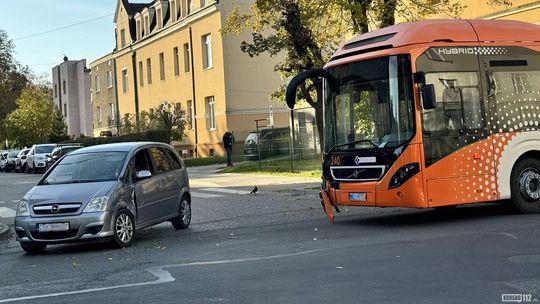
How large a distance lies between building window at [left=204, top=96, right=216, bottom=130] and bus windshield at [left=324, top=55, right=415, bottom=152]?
3212 cm

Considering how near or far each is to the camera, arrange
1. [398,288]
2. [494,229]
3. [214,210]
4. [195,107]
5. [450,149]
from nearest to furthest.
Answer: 1. [398,288]
2. [494,229]
3. [450,149]
4. [214,210]
5. [195,107]

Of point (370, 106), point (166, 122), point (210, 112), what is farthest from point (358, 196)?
point (210, 112)

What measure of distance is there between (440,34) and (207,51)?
111ft

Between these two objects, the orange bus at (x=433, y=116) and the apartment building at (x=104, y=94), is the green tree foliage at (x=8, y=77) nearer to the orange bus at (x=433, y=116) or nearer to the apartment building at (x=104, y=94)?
the apartment building at (x=104, y=94)

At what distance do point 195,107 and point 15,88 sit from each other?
12868 mm

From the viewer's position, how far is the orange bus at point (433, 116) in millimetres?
10984

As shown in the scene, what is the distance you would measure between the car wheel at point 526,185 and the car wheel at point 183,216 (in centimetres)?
604

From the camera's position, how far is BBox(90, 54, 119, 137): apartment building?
204ft

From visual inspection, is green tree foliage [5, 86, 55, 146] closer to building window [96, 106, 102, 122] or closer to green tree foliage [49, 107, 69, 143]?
green tree foliage [49, 107, 69, 143]

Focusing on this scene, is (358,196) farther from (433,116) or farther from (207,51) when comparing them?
(207,51)

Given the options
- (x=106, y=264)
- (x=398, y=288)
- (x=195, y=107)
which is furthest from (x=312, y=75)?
(x=195, y=107)

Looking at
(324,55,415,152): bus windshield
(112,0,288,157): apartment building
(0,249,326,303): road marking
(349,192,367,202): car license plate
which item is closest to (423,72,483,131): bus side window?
(324,55,415,152): bus windshield

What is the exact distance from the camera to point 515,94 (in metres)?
11.9

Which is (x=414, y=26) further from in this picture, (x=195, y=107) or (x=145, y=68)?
(x=145, y=68)
